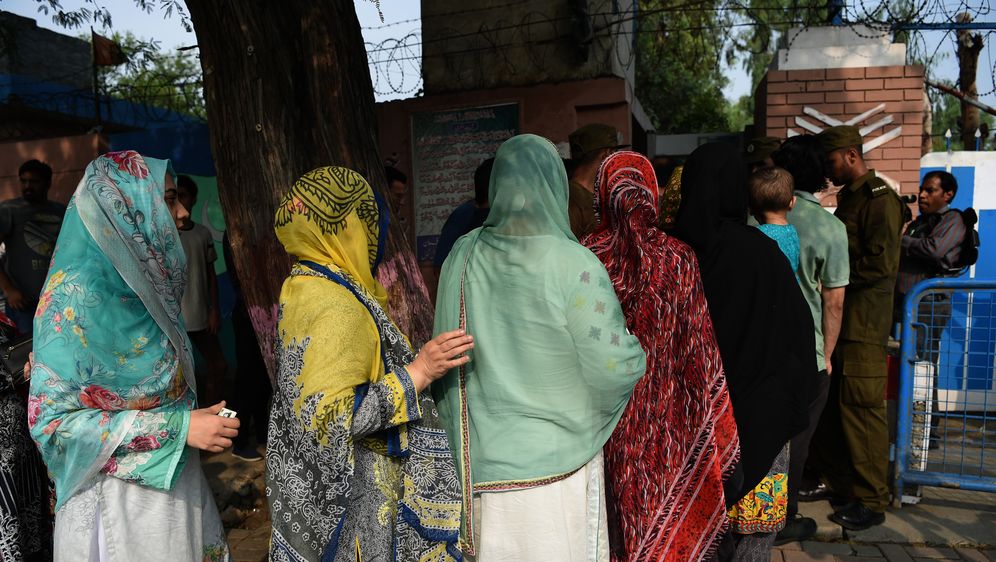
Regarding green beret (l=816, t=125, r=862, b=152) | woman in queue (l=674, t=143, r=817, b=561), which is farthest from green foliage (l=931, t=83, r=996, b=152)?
woman in queue (l=674, t=143, r=817, b=561)

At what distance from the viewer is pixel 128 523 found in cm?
191

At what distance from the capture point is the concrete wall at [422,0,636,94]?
648 centimetres

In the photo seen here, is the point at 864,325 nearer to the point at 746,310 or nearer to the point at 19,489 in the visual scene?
the point at 746,310

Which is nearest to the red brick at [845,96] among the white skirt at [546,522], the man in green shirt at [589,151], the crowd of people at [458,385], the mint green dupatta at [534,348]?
the man in green shirt at [589,151]

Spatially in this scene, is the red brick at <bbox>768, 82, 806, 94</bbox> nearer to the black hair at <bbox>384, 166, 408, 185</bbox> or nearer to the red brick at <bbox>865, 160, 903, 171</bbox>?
the red brick at <bbox>865, 160, 903, 171</bbox>

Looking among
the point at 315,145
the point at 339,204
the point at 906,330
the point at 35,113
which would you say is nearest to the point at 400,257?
the point at 315,145

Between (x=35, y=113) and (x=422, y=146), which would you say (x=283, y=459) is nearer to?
(x=422, y=146)

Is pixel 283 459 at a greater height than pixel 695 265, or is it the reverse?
pixel 695 265

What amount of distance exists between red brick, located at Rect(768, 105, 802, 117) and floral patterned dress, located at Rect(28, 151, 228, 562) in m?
5.20

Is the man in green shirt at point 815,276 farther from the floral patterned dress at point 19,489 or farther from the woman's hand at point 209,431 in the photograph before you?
the floral patterned dress at point 19,489

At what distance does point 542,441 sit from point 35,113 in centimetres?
1175

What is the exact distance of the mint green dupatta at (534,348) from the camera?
2.01 metres

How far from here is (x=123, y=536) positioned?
1.90 m

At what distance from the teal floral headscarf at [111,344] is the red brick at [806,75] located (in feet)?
17.5
